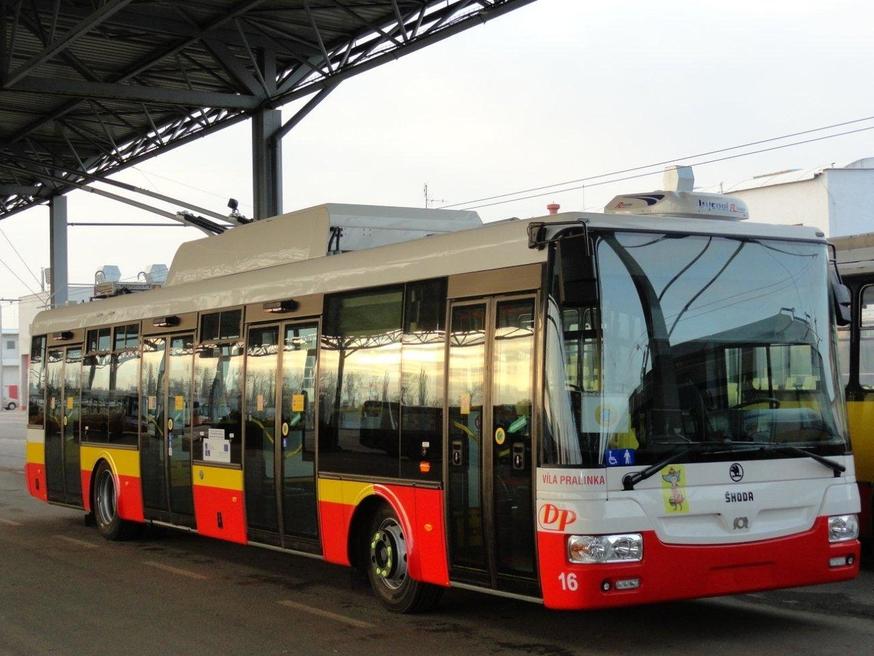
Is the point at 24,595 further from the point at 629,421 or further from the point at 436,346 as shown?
the point at 629,421

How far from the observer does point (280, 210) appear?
24609 millimetres

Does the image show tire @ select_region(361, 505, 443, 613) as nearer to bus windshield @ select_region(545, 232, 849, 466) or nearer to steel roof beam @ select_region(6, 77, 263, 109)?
bus windshield @ select_region(545, 232, 849, 466)

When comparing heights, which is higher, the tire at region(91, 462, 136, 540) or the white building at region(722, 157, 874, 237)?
the white building at region(722, 157, 874, 237)

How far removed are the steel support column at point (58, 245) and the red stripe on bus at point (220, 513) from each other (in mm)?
28716

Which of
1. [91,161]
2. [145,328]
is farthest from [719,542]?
[91,161]

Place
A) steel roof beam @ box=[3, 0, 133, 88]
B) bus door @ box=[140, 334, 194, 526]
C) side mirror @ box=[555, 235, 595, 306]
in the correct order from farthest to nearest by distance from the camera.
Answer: steel roof beam @ box=[3, 0, 133, 88]
bus door @ box=[140, 334, 194, 526]
side mirror @ box=[555, 235, 595, 306]

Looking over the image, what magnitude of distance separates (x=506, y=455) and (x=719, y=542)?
4.69ft

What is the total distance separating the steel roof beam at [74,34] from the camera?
60.3 ft

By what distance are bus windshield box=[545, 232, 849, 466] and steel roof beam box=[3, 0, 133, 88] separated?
475 inches

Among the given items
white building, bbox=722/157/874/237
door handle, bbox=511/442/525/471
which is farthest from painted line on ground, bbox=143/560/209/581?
white building, bbox=722/157/874/237

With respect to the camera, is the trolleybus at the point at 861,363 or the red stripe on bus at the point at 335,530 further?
the trolleybus at the point at 861,363

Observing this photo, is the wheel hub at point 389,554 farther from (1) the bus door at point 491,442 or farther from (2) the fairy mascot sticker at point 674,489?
(2) the fairy mascot sticker at point 674,489

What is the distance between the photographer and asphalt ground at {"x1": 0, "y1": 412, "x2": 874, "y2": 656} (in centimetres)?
841

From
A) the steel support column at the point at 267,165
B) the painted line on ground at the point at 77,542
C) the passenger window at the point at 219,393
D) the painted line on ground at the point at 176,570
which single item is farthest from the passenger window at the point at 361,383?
the steel support column at the point at 267,165
